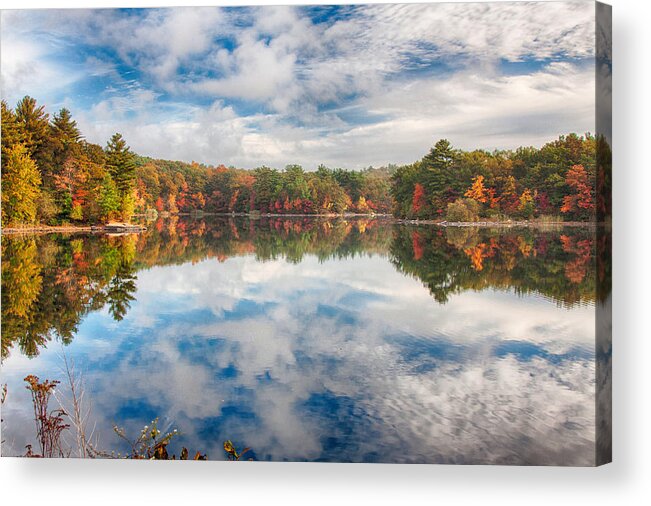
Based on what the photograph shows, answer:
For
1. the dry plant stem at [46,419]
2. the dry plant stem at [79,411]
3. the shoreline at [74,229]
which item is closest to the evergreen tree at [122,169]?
the shoreline at [74,229]

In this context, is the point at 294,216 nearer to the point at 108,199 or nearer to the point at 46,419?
the point at 108,199

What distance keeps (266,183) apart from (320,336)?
166cm

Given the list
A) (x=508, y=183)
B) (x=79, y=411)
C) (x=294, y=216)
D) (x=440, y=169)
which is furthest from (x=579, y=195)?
(x=79, y=411)

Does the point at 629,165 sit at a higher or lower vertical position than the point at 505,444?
higher

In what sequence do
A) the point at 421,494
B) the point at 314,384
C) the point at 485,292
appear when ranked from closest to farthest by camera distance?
1. the point at 421,494
2. the point at 314,384
3. the point at 485,292

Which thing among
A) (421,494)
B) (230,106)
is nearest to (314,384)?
(421,494)

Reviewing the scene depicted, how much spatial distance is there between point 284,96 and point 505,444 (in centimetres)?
345

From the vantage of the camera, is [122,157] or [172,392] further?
[122,157]

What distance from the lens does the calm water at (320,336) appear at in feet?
14.5

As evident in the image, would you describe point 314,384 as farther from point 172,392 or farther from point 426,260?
point 426,260

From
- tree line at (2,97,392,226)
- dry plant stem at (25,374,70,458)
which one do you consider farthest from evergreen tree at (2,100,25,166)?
dry plant stem at (25,374,70,458)

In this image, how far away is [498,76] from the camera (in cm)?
480

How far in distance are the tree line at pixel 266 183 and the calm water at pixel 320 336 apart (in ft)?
0.77

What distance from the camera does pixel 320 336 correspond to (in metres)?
5.07
